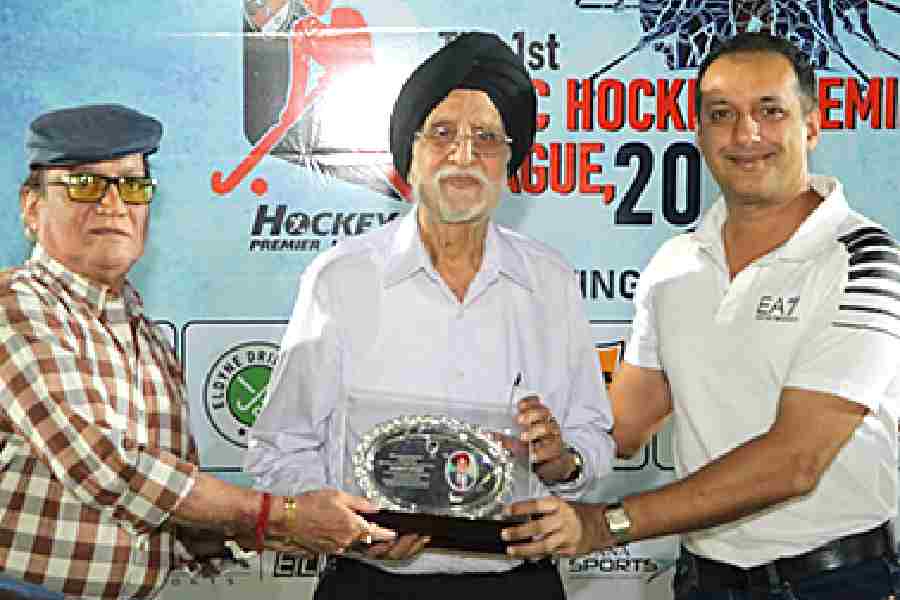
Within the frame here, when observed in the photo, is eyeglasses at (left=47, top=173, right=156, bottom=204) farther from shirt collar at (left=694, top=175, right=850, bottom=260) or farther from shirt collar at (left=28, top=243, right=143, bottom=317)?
shirt collar at (left=694, top=175, right=850, bottom=260)

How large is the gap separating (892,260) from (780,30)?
1.40 meters

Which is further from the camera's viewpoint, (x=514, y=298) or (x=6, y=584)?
(x=514, y=298)

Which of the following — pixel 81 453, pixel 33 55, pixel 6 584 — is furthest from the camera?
pixel 33 55

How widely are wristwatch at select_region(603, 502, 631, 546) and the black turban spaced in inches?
36.7

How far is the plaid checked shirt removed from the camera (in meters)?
2.65

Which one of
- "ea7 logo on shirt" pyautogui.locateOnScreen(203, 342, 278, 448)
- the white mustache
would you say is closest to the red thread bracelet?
the white mustache

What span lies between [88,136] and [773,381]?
1.80 meters

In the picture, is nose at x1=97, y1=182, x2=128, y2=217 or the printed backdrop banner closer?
nose at x1=97, y1=182, x2=128, y2=217

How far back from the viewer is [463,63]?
2.94m

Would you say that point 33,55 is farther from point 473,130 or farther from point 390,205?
point 473,130

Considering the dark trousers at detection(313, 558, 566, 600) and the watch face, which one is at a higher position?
the watch face

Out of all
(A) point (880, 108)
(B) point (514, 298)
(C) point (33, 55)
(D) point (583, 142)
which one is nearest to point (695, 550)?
(B) point (514, 298)


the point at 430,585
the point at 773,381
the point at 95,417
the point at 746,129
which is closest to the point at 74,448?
the point at 95,417

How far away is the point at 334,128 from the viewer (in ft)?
13.1
